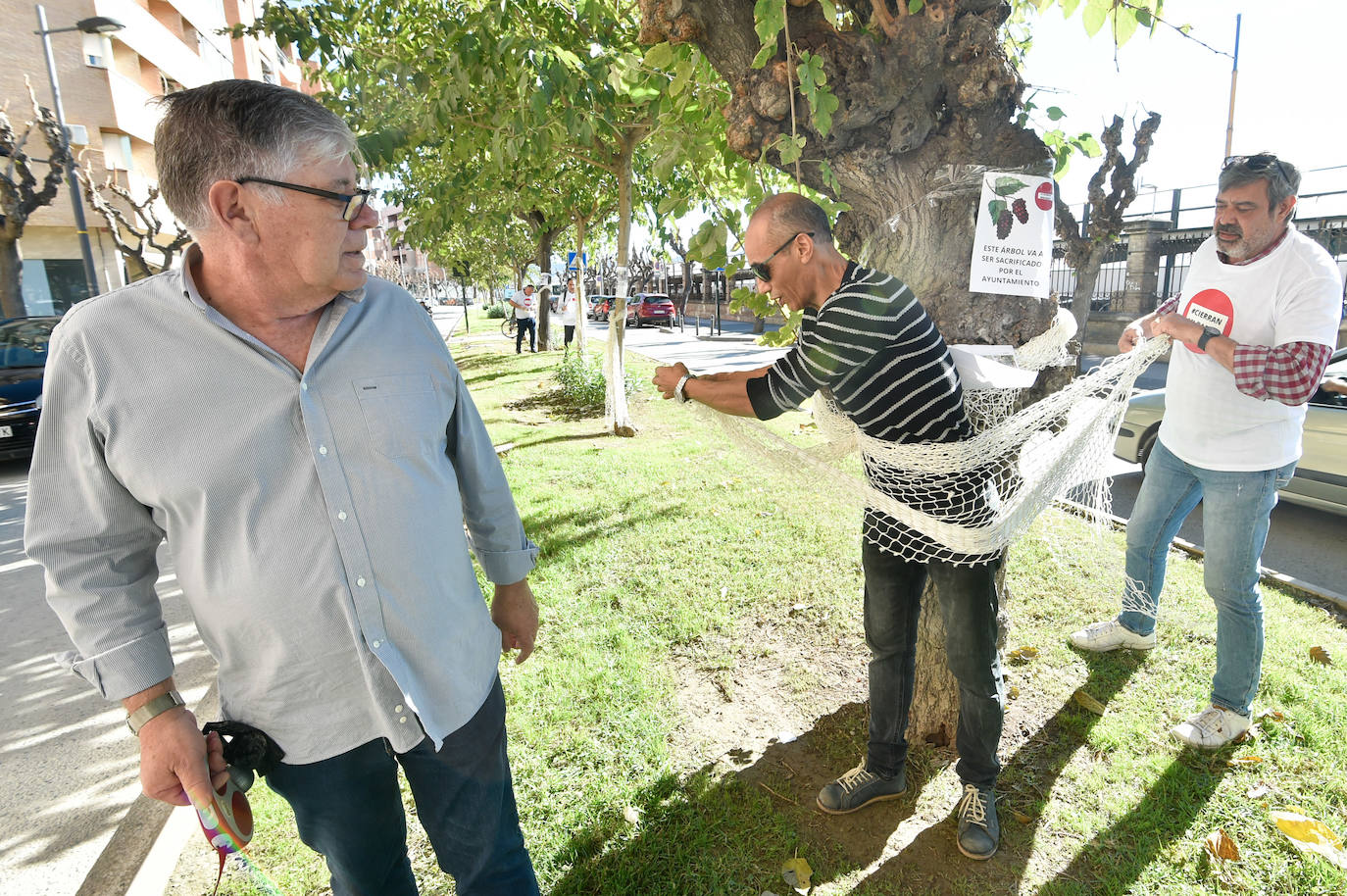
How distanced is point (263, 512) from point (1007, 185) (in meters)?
2.19

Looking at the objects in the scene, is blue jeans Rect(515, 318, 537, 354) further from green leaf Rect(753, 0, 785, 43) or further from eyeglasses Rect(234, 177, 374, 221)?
eyeglasses Rect(234, 177, 374, 221)

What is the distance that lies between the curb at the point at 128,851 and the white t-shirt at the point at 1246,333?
12.7 ft

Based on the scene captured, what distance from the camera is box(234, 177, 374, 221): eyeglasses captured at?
54.5 inches

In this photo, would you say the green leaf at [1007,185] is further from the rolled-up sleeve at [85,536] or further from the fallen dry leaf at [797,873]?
the rolled-up sleeve at [85,536]

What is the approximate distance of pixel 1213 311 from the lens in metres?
2.62

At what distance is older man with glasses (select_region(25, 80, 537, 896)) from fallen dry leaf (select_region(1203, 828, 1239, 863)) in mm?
2267

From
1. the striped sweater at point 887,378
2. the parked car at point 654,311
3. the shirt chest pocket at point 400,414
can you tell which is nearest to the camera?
the shirt chest pocket at point 400,414

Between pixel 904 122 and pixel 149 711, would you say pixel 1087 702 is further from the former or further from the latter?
pixel 149 711

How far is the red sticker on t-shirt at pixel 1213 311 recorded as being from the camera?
8.41 feet

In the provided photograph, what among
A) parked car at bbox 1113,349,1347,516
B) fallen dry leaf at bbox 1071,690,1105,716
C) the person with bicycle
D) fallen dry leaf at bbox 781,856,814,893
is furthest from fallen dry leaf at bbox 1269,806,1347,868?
the person with bicycle

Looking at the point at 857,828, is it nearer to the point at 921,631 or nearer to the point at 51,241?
the point at 921,631

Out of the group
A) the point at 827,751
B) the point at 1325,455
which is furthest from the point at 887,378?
the point at 1325,455

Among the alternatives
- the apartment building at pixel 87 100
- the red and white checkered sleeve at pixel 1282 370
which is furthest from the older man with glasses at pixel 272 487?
the apartment building at pixel 87 100

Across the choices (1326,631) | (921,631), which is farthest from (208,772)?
(1326,631)
